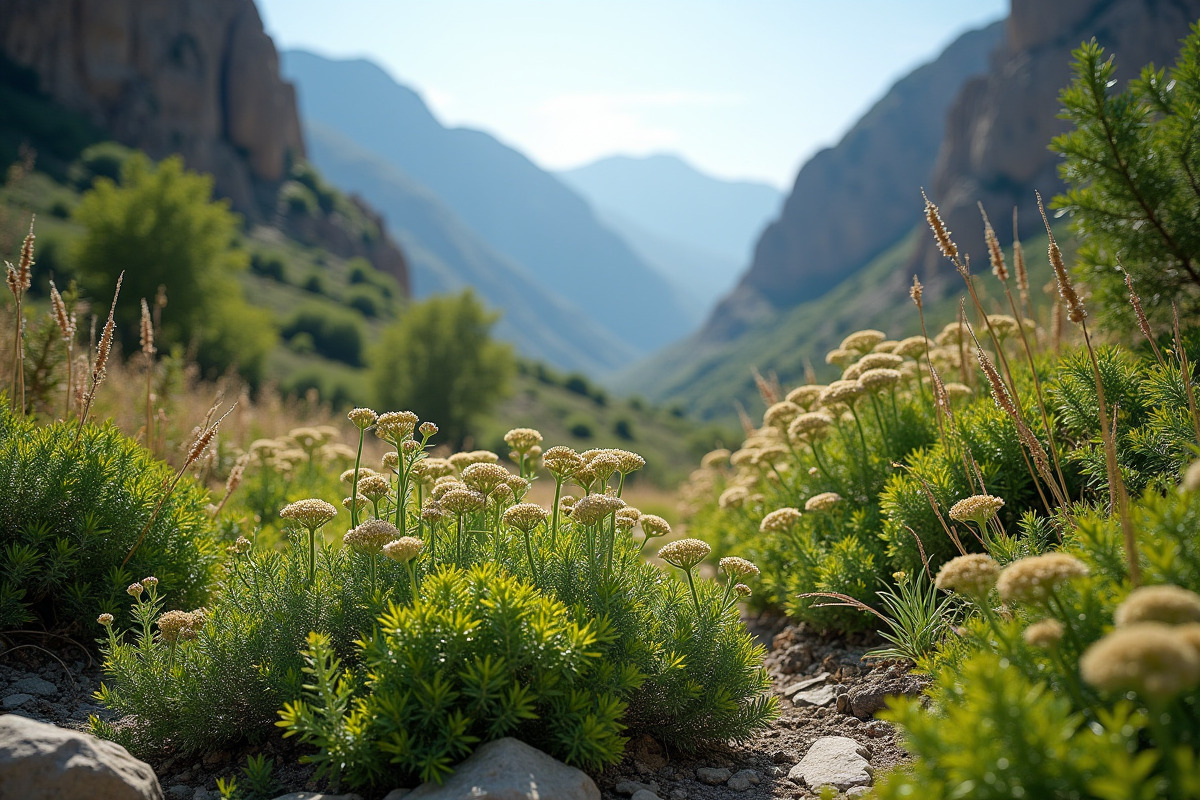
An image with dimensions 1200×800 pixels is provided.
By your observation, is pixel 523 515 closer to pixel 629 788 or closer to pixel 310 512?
pixel 310 512

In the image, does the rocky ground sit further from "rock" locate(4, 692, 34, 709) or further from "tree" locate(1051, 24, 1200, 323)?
"tree" locate(1051, 24, 1200, 323)

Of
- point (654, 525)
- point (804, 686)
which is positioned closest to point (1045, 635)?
point (654, 525)

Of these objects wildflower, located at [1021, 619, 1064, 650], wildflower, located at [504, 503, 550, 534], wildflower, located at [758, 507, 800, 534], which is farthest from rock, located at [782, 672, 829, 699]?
wildflower, located at [1021, 619, 1064, 650]

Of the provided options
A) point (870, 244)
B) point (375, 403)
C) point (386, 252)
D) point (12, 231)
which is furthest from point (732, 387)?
point (12, 231)

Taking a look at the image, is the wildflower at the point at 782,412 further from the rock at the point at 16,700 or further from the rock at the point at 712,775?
the rock at the point at 16,700

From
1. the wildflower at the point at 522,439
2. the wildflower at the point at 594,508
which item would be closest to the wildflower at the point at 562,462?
the wildflower at the point at 594,508

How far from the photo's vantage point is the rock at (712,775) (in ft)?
12.5

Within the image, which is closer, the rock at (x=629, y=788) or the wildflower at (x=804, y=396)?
the rock at (x=629, y=788)

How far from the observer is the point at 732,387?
177 meters

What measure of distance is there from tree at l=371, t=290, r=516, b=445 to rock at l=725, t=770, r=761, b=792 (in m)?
42.8

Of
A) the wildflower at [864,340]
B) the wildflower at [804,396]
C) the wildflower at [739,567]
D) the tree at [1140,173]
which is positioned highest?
the tree at [1140,173]

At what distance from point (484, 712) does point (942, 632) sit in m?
3.02

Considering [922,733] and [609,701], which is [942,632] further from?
[922,733]

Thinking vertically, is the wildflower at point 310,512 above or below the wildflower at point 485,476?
below
